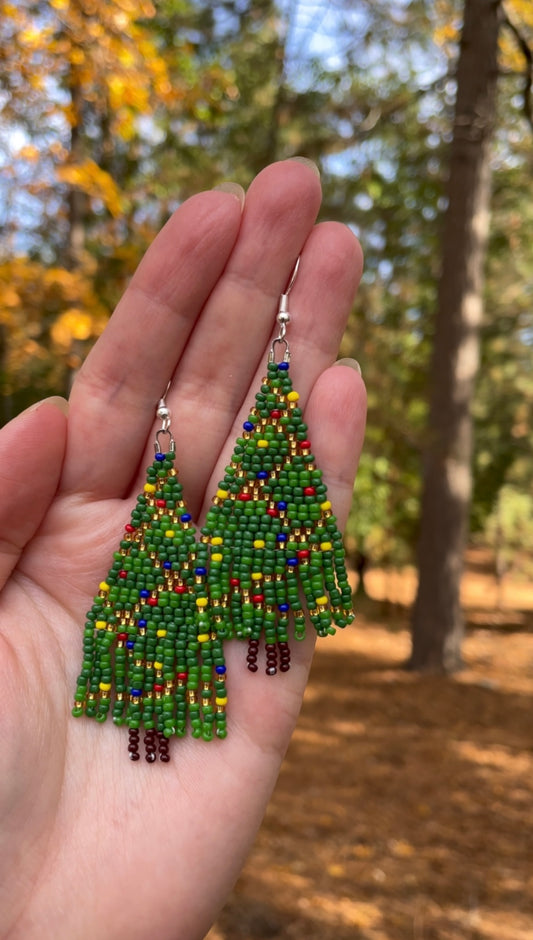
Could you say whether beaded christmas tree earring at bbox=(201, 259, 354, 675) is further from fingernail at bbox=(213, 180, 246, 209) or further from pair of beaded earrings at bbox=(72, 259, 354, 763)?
fingernail at bbox=(213, 180, 246, 209)

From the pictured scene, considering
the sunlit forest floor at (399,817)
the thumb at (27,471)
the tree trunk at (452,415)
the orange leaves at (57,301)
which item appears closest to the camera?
the thumb at (27,471)

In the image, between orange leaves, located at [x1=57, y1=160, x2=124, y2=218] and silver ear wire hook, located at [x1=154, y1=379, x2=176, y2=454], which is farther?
orange leaves, located at [x1=57, y1=160, x2=124, y2=218]

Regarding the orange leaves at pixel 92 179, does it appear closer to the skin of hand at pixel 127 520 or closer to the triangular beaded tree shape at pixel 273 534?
the skin of hand at pixel 127 520

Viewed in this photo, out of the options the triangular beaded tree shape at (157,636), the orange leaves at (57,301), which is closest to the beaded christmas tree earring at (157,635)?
the triangular beaded tree shape at (157,636)

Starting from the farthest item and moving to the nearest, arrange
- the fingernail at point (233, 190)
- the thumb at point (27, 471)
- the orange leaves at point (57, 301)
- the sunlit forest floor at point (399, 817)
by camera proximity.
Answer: the orange leaves at point (57, 301) → the sunlit forest floor at point (399, 817) → the fingernail at point (233, 190) → the thumb at point (27, 471)

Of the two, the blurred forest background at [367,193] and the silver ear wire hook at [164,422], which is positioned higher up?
the blurred forest background at [367,193]

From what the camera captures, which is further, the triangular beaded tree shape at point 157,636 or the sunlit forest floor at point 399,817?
the sunlit forest floor at point 399,817

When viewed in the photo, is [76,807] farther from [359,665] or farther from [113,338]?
[359,665]

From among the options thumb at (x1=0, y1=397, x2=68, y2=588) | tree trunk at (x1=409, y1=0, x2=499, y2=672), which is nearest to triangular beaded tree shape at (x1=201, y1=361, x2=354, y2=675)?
thumb at (x1=0, y1=397, x2=68, y2=588)
